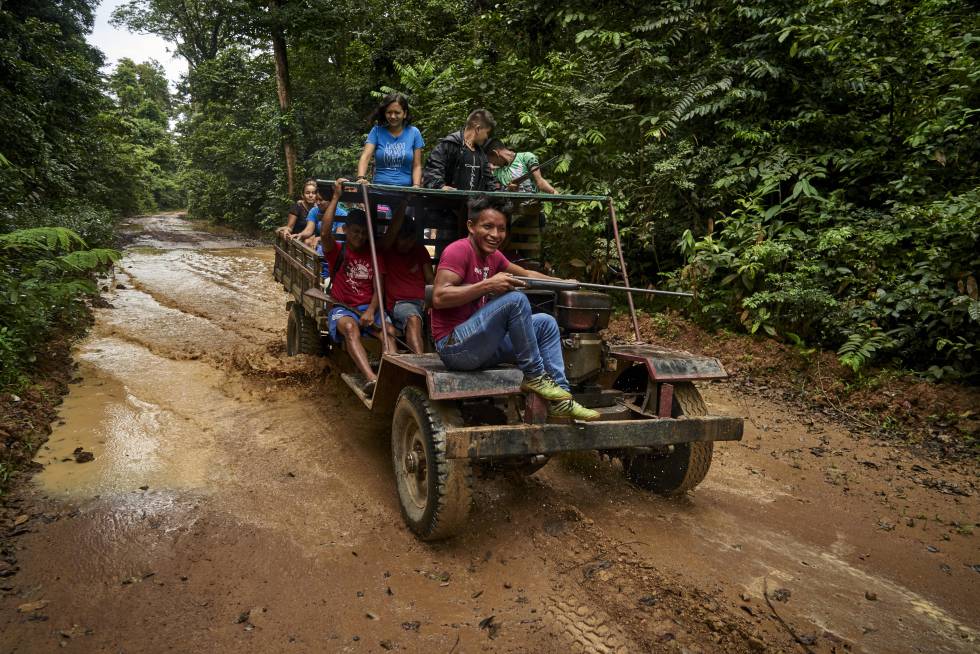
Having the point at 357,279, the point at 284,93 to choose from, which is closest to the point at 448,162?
the point at 357,279

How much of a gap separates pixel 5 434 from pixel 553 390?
4.27 m

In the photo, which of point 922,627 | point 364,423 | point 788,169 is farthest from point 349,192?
point 788,169

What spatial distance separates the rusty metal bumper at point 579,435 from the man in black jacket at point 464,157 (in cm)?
280

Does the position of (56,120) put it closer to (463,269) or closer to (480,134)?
(480,134)

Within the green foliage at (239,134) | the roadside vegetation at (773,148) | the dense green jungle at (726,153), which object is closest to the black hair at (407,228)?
the dense green jungle at (726,153)

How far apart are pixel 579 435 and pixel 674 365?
0.95 metres

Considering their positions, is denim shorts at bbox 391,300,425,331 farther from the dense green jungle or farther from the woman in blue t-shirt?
the dense green jungle

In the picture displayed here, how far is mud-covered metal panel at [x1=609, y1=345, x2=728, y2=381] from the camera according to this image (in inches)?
148

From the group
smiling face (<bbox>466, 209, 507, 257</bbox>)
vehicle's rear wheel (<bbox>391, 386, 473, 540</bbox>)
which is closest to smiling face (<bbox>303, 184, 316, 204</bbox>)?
smiling face (<bbox>466, 209, 507, 257</bbox>)

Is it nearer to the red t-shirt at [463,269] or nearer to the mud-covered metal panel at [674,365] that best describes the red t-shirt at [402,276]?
the red t-shirt at [463,269]

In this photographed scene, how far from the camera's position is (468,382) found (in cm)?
334

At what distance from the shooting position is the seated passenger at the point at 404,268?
197 inches

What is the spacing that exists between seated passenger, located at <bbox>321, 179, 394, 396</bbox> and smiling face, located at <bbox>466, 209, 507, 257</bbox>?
5.00 ft

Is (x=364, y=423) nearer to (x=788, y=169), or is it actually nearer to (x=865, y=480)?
(x=865, y=480)
